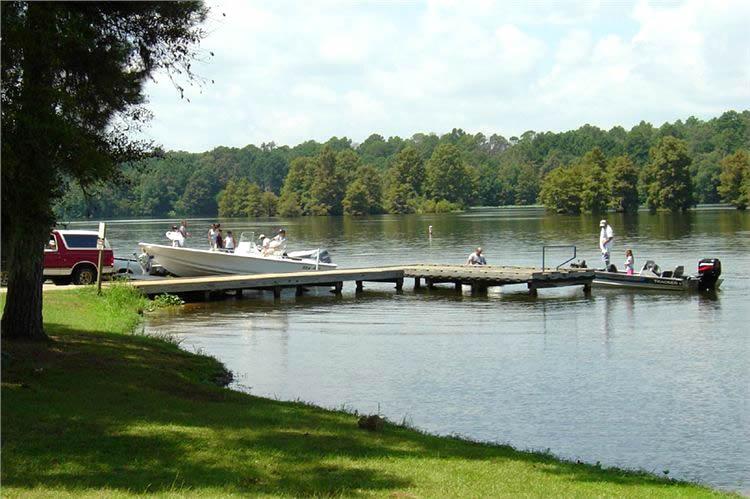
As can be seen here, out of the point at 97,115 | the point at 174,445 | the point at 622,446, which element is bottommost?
the point at 622,446

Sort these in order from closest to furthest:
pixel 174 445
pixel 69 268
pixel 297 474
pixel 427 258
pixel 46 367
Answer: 1. pixel 297 474
2. pixel 174 445
3. pixel 46 367
4. pixel 69 268
5. pixel 427 258

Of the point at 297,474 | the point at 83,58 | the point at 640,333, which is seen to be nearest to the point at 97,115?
the point at 83,58

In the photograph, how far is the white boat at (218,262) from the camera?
3906 cm

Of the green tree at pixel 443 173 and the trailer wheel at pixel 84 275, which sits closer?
the trailer wheel at pixel 84 275

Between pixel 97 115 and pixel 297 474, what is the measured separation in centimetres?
856

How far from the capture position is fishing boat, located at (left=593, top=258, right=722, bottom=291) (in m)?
36.5

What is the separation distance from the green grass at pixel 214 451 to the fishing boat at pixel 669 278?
25.8 metres

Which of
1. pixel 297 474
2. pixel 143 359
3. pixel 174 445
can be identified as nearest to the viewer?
pixel 297 474

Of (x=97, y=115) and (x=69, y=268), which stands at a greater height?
(x=97, y=115)

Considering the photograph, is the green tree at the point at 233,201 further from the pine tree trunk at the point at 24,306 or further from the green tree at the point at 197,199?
the pine tree trunk at the point at 24,306

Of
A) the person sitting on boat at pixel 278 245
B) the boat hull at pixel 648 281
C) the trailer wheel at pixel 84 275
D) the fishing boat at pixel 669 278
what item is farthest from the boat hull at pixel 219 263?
the fishing boat at pixel 669 278

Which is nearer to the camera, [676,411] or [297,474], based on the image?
[297,474]

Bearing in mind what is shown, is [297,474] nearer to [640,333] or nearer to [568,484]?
[568,484]

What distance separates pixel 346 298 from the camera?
120 ft
